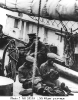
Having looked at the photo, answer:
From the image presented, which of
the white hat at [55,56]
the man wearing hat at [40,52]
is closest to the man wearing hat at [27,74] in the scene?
the man wearing hat at [40,52]

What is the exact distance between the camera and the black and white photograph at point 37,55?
11.5 ft

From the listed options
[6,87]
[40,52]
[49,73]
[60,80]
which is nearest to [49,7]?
[40,52]

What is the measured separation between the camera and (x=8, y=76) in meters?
3.62

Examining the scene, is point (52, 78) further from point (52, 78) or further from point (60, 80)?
point (60, 80)

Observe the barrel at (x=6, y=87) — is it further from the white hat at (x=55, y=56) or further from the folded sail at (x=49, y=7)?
the folded sail at (x=49, y=7)

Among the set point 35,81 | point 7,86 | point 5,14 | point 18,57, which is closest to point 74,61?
point 35,81

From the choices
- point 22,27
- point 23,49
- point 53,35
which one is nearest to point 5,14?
point 22,27

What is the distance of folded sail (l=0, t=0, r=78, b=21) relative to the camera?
10.2 ft

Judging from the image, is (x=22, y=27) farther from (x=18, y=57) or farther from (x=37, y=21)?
(x=18, y=57)

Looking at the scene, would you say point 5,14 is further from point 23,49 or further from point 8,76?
point 8,76

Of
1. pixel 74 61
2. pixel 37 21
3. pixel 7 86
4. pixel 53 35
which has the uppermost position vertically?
pixel 37 21

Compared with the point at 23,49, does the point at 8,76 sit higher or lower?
lower

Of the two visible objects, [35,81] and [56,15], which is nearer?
[56,15]

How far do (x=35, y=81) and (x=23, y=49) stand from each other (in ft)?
1.94
